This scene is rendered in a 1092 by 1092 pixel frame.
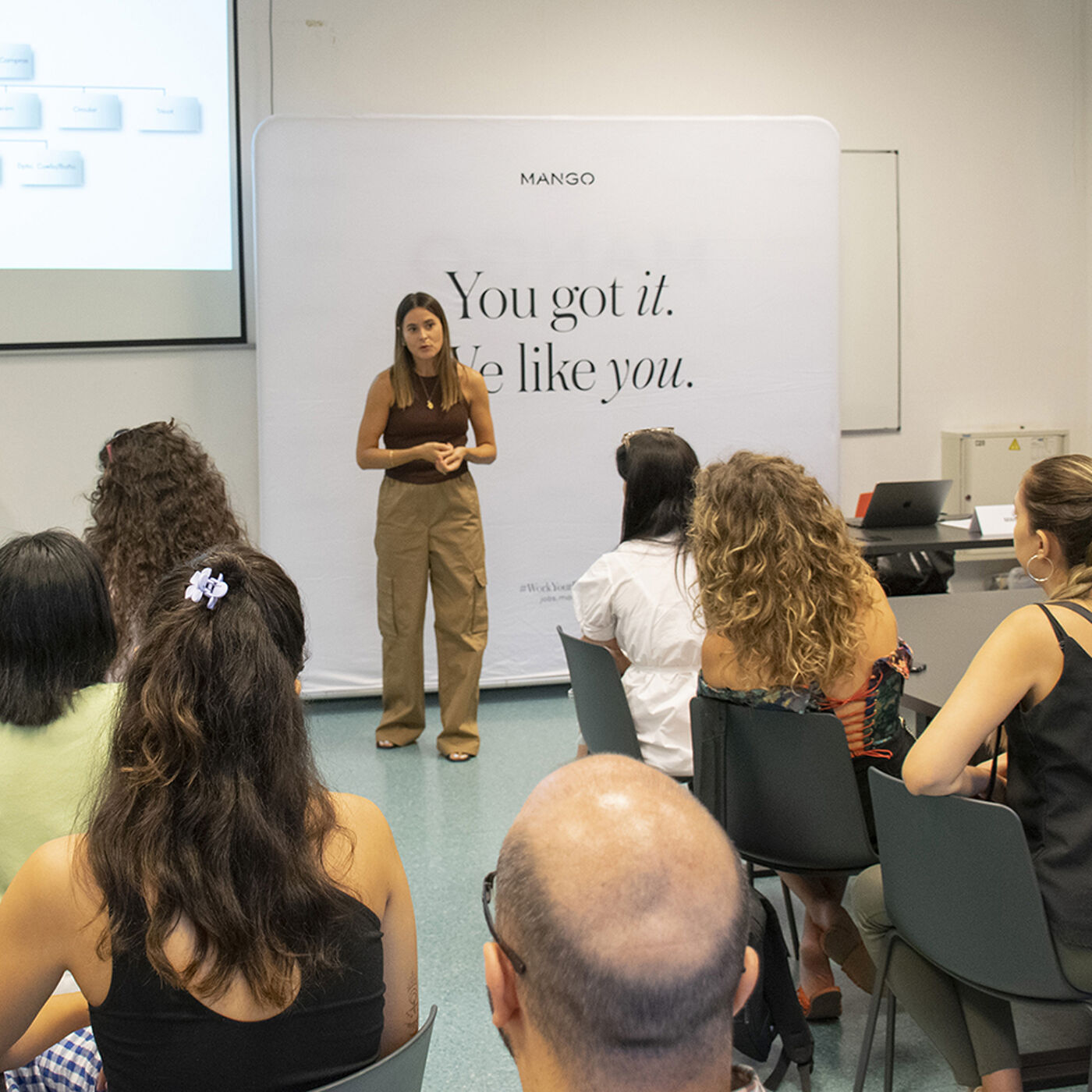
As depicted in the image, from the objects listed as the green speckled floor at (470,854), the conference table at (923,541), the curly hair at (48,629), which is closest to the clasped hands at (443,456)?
the green speckled floor at (470,854)

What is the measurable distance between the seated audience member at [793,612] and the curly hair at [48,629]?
1.09 metres

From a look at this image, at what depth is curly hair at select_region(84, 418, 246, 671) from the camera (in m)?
2.61

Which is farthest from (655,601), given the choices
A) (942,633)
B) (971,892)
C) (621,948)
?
(621,948)

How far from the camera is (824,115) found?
5.43 m

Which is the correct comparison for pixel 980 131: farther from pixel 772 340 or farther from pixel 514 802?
pixel 514 802

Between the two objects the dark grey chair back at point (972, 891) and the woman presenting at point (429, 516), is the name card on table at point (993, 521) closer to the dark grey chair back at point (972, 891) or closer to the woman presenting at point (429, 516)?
the woman presenting at point (429, 516)

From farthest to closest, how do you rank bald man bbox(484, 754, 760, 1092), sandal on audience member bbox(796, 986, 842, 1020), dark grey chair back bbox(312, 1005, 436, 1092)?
sandal on audience member bbox(796, 986, 842, 1020) → dark grey chair back bbox(312, 1005, 436, 1092) → bald man bbox(484, 754, 760, 1092)

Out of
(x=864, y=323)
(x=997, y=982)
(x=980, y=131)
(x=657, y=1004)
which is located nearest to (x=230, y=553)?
(x=657, y=1004)

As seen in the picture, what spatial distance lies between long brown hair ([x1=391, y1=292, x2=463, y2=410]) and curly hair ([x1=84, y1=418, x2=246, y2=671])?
4.85 ft

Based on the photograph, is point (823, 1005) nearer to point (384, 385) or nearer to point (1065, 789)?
point (1065, 789)

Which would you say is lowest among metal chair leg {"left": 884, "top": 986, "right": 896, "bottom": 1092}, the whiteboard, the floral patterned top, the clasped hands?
metal chair leg {"left": 884, "top": 986, "right": 896, "bottom": 1092}

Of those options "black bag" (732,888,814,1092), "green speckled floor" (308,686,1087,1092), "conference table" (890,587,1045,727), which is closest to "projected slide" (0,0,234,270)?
"green speckled floor" (308,686,1087,1092)

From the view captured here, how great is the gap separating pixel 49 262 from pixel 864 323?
3.58 metres

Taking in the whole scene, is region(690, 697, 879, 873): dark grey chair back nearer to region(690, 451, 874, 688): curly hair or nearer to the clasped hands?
region(690, 451, 874, 688): curly hair
